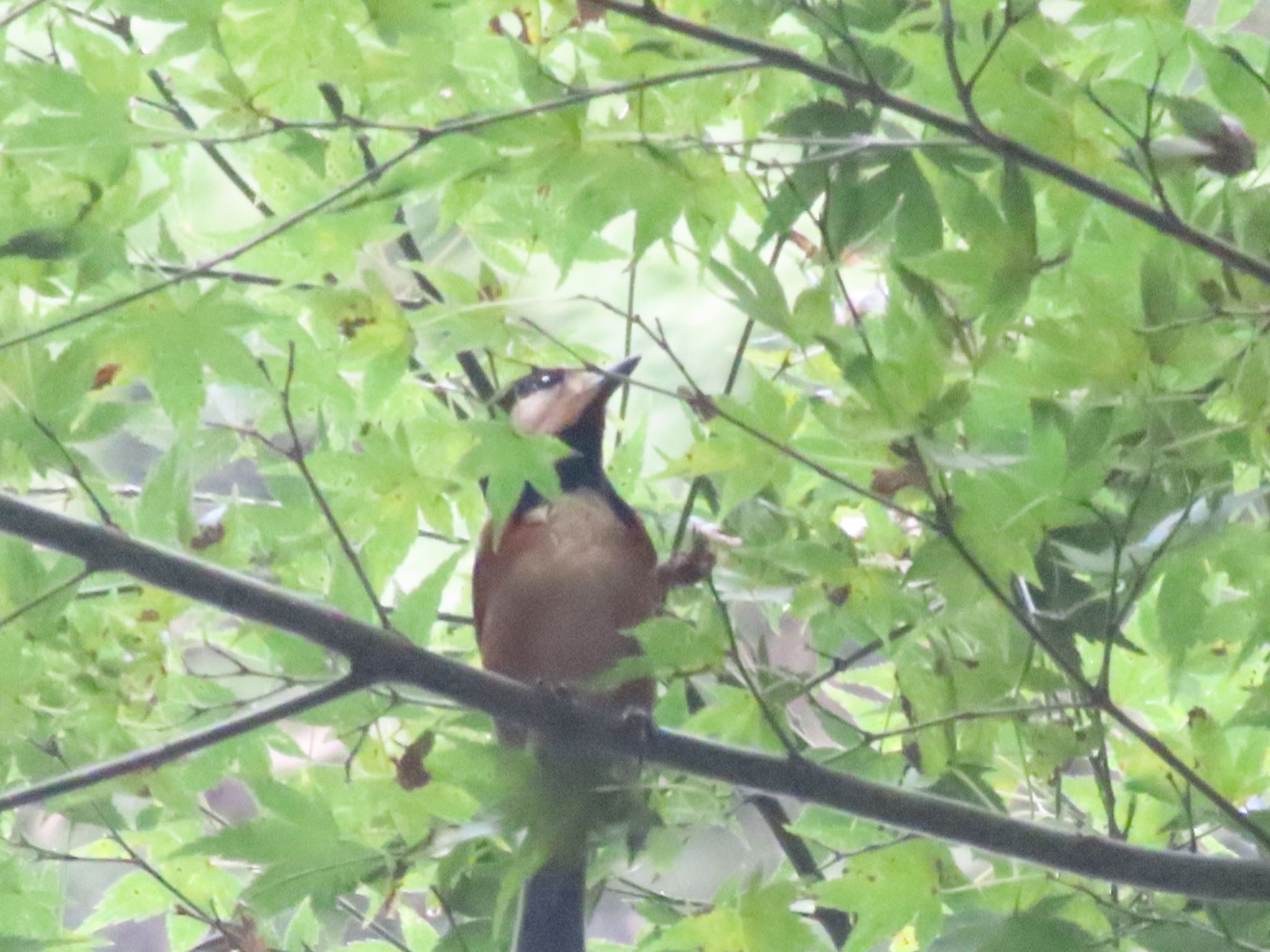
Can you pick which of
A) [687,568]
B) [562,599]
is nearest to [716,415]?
[687,568]

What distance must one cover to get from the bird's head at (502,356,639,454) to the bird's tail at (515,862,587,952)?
0.45 metres

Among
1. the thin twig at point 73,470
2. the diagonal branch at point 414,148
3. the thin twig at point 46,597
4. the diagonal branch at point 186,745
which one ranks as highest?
the diagonal branch at point 414,148

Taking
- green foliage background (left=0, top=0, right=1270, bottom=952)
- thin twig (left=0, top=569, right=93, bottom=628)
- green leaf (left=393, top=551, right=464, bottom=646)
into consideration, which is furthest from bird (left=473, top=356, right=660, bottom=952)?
thin twig (left=0, top=569, right=93, bottom=628)

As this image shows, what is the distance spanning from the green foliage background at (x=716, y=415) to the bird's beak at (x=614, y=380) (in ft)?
0.16

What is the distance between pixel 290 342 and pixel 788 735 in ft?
1.41

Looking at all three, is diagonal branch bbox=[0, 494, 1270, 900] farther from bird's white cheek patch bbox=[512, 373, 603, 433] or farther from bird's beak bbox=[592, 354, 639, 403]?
bird's white cheek patch bbox=[512, 373, 603, 433]

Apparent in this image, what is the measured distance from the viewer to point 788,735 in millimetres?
1001

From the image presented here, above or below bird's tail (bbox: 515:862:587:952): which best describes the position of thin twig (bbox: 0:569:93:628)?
above

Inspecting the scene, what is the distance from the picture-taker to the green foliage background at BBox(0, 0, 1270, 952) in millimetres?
846

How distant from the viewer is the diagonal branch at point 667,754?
924mm

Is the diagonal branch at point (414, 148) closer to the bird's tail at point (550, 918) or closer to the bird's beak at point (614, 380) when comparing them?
the bird's beak at point (614, 380)

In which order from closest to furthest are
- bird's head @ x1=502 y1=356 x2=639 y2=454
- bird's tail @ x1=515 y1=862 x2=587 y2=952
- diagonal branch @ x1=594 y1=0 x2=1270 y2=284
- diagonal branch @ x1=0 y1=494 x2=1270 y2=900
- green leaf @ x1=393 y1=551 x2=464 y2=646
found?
diagonal branch @ x1=594 y1=0 x2=1270 y2=284, diagonal branch @ x1=0 y1=494 x2=1270 y2=900, green leaf @ x1=393 y1=551 x2=464 y2=646, bird's tail @ x1=515 y1=862 x2=587 y2=952, bird's head @ x1=502 y1=356 x2=639 y2=454

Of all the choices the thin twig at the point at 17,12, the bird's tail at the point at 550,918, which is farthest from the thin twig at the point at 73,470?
the bird's tail at the point at 550,918

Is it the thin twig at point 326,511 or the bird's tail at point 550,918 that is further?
the bird's tail at point 550,918
